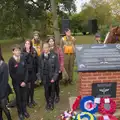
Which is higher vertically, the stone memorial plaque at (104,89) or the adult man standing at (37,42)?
the adult man standing at (37,42)

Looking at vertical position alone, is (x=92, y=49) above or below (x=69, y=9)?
below

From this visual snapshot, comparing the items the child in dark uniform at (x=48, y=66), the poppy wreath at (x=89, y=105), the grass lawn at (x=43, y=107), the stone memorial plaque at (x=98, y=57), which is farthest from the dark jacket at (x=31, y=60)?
the poppy wreath at (x=89, y=105)

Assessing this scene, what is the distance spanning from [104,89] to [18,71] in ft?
5.86

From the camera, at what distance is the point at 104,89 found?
18.3ft

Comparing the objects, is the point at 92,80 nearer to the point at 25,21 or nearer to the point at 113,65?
the point at 113,65

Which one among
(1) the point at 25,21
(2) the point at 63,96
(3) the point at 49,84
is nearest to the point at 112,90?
(3) the point at 49,84

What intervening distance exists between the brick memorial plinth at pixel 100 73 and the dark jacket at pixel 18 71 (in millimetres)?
1113

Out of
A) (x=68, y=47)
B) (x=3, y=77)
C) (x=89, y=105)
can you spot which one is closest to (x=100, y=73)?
(x=89, y=105)

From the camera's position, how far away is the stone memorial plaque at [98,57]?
18.1 ft

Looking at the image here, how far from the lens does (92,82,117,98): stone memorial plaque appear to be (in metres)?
5.58

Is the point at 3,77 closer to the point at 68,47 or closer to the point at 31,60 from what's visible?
the point at 31,60

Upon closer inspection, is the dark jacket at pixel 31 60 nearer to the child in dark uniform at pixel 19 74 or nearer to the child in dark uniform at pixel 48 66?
the child in dark uniform at pixel 48 66

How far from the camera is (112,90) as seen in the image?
5625 millimetres

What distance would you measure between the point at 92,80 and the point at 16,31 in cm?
2584
